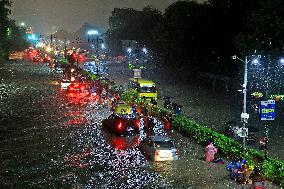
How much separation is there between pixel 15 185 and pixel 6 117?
1792cm

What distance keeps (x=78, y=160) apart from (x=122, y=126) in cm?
543

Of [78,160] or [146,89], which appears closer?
[78,160]

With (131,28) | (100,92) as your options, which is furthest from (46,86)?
(131,28)

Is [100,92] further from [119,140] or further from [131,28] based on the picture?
[131,28]

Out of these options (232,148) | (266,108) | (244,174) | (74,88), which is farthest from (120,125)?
(74,88)

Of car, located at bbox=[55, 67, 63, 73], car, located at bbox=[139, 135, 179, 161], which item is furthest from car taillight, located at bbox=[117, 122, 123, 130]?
car, located at bbox=[55, 67, 63, 73]

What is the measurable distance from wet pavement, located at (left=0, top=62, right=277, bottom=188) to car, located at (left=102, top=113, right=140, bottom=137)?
2.86 ft

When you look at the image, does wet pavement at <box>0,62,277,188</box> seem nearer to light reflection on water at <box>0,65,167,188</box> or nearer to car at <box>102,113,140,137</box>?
light reflection on water at <box>0,65,167,188</box>

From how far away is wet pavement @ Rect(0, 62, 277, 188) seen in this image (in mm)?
20609

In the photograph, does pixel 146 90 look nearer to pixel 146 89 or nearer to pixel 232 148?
pixel 146 89

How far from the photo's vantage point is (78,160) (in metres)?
24.3

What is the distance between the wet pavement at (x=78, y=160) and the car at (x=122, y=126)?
34.4 inches

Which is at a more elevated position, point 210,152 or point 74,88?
point 74,88

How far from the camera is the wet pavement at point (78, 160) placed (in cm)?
2061
